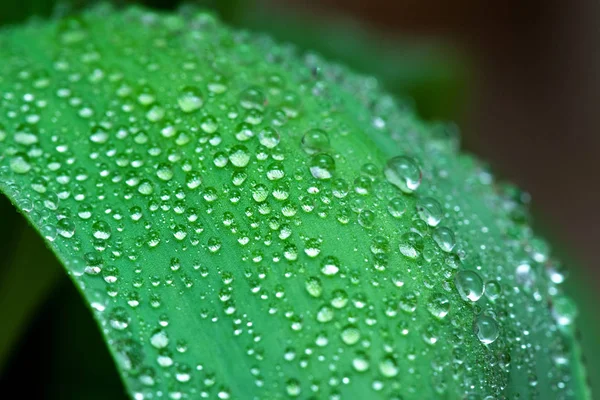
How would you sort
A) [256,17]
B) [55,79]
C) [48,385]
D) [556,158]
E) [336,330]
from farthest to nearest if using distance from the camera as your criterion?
[556,158] → [256,17] → [48,385] → [55,79] → [336,330]

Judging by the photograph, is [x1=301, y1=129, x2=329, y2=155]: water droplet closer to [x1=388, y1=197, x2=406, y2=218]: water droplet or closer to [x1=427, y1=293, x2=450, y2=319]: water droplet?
[x1=388, y1=197, x2=406, y2=218]: water droplet

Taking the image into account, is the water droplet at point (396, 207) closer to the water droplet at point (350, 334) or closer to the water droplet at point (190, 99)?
the water droplet at point (350, 334)

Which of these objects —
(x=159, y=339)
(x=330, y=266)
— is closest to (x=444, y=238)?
(x=330, y=266)

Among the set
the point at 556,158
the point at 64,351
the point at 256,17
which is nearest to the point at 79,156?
the point at 64,351

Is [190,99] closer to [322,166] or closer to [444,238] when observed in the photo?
[322,166]

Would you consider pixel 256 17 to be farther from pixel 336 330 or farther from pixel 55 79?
pixel 336 330

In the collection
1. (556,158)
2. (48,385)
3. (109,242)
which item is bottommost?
(48,385)

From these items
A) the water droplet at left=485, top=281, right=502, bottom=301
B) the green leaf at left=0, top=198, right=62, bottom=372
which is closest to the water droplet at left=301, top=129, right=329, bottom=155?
the water droplet at left=485, top=281, right=502, bottom=301

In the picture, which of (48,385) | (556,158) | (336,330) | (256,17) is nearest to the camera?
(336,330)
